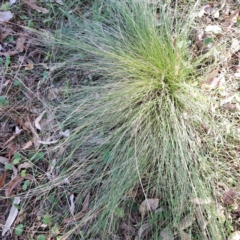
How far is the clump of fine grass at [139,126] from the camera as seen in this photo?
64.1 inches

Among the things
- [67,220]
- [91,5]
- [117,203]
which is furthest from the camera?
[91,5]

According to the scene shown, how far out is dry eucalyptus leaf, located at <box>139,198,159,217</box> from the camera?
167 centimetres

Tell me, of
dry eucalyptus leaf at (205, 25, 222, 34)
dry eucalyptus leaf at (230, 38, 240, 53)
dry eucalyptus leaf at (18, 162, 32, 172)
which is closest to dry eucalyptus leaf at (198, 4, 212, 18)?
dry eucalyptus leaf at (205, 25, 222, 34)

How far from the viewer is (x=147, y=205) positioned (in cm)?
167

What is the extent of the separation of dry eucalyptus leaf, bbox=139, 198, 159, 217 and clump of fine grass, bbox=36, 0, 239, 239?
3 centimetres

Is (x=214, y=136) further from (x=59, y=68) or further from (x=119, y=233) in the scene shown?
(x=59, y=68)

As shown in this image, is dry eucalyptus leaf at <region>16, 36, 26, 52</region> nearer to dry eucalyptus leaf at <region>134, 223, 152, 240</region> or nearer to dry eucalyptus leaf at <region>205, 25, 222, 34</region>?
dry eucalyptus leaf at <region>205, 25, 222, 34</region>

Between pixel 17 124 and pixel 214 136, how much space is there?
128 cm

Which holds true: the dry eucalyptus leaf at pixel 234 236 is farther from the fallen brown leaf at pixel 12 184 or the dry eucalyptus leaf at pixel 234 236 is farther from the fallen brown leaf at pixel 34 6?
the fallen brown leaf at pixel 34 6

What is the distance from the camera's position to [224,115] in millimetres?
1797

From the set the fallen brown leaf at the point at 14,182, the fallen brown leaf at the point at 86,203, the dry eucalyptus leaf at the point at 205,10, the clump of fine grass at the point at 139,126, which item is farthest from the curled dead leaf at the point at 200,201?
the dry eucalyptus leaf at the point at 205,10

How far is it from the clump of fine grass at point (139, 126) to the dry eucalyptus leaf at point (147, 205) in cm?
3

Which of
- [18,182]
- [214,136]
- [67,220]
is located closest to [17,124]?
[18,182]

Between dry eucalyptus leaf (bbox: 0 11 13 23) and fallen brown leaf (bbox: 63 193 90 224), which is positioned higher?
A: dry eucalyptus leaf (bbox: 0 11 13 23)
